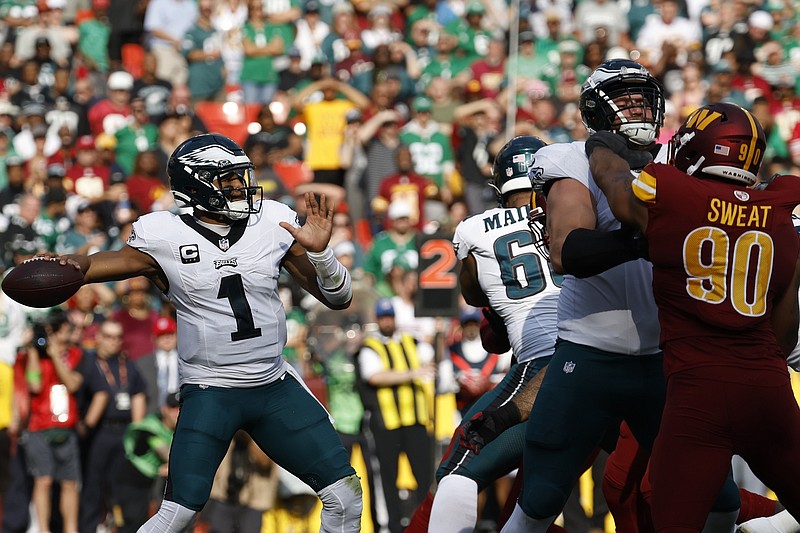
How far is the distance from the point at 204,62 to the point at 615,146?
10.4m

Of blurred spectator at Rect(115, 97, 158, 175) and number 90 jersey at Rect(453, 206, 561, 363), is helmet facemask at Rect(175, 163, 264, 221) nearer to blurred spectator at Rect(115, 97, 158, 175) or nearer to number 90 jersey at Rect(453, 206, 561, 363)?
number 90 jersey at Rect(453, 206, 561, 363)

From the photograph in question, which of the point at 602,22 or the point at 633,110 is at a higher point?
the point at 633,110

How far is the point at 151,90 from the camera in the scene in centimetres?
1415

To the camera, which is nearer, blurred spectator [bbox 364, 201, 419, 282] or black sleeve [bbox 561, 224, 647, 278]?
black sleeve [bbox 561, 224, 647, 278]

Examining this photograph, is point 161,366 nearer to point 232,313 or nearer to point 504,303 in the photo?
point 232,313

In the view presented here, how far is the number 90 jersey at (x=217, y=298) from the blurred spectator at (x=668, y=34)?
9.09 metres

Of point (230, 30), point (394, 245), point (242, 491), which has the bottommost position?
point (242, 491)

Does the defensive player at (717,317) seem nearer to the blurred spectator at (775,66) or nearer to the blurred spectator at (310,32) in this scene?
the blurred spectator at (775,66)

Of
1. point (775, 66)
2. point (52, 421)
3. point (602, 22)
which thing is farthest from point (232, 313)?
point (602, 22)

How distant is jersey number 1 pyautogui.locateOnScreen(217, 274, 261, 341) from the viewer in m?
5.87

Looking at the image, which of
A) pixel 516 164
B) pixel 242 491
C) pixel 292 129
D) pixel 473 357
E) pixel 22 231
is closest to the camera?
pixel 516 164

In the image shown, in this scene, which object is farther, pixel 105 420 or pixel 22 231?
pixel 22 231

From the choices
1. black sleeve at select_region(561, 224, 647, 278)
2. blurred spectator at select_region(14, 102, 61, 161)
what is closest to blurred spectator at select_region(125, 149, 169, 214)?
blurred spectator at select_region(14, 102, 61, 161)

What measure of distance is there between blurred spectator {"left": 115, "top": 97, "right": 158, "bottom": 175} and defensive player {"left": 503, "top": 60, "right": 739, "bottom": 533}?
29.6ft
